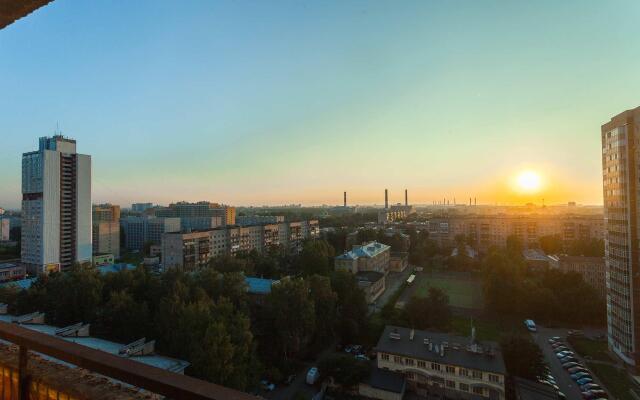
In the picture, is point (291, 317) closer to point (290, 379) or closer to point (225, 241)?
point (290, 379)

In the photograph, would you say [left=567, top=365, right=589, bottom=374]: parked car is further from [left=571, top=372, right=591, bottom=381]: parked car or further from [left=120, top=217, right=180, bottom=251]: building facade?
[left=120, top=217, right=180, bottom=251]: building facade

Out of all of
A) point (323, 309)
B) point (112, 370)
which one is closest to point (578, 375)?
point (323, 309)

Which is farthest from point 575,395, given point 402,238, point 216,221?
point 216,221

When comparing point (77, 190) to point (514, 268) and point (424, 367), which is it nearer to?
point (424, 367)

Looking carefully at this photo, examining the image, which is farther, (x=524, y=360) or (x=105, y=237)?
(x=105, y=237)

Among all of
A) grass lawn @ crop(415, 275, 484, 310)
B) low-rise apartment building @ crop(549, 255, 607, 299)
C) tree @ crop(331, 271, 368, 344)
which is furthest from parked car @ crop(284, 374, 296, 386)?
low-rise apartment building @ crop(549, 255, 607, 299)

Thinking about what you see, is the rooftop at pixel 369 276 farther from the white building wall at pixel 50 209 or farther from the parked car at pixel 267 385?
the white building wall at pixel 50 209

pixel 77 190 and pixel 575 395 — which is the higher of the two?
pixel 77 190
